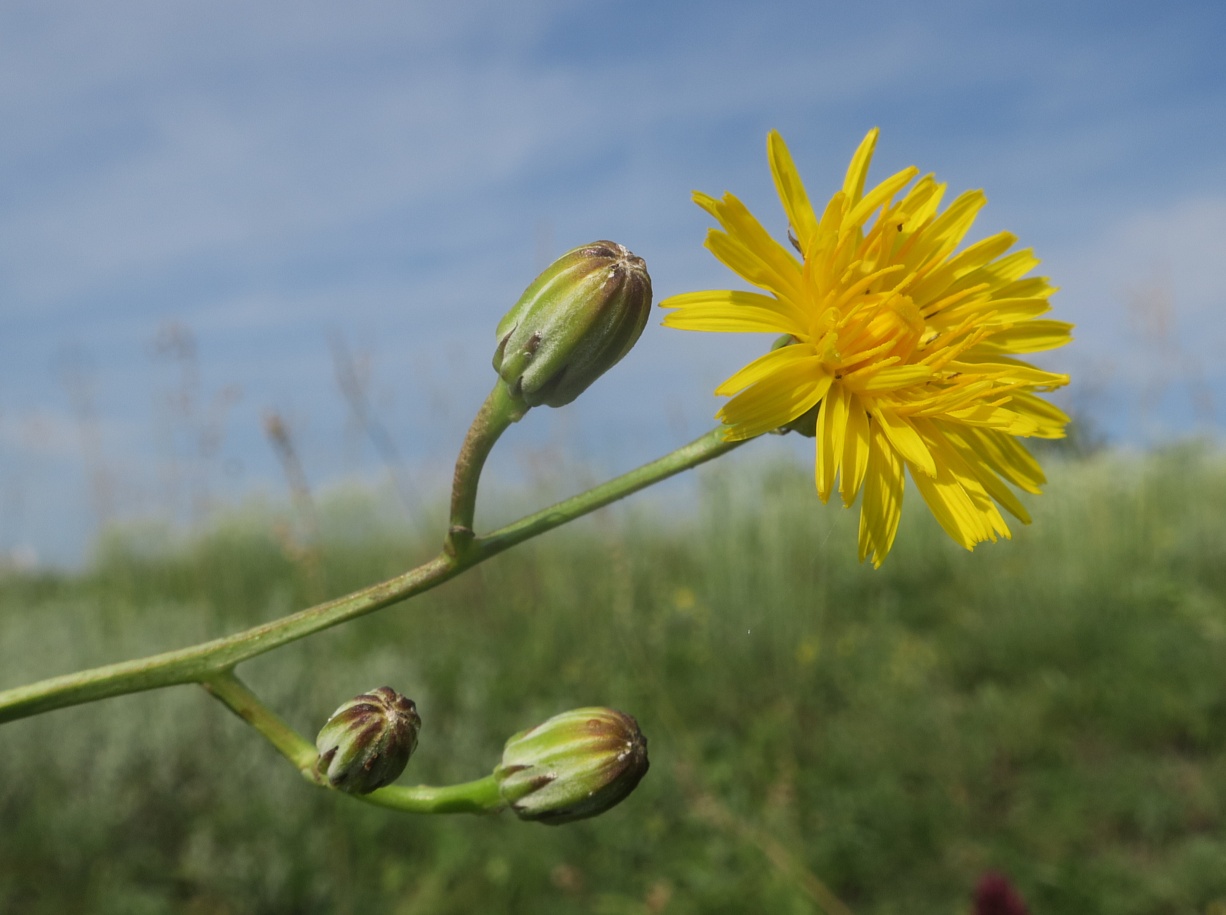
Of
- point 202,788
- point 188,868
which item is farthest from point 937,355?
point 202,788

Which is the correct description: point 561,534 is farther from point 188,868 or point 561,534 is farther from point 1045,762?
point 188,868

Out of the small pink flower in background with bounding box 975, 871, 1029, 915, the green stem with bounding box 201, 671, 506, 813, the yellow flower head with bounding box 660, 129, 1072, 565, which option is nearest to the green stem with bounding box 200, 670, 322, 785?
the green stem with bounding box 201, 671, 506, 813

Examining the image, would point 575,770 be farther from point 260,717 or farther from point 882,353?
point 882,353

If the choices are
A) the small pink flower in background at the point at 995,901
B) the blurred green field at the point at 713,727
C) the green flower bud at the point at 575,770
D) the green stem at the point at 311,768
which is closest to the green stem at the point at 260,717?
the green stem at the point at 311,768

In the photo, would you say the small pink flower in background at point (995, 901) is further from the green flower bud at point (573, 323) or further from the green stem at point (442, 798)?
the green flower bud at point (573, 323)

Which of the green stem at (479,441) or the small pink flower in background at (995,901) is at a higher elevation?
the green stem at (479,441)
